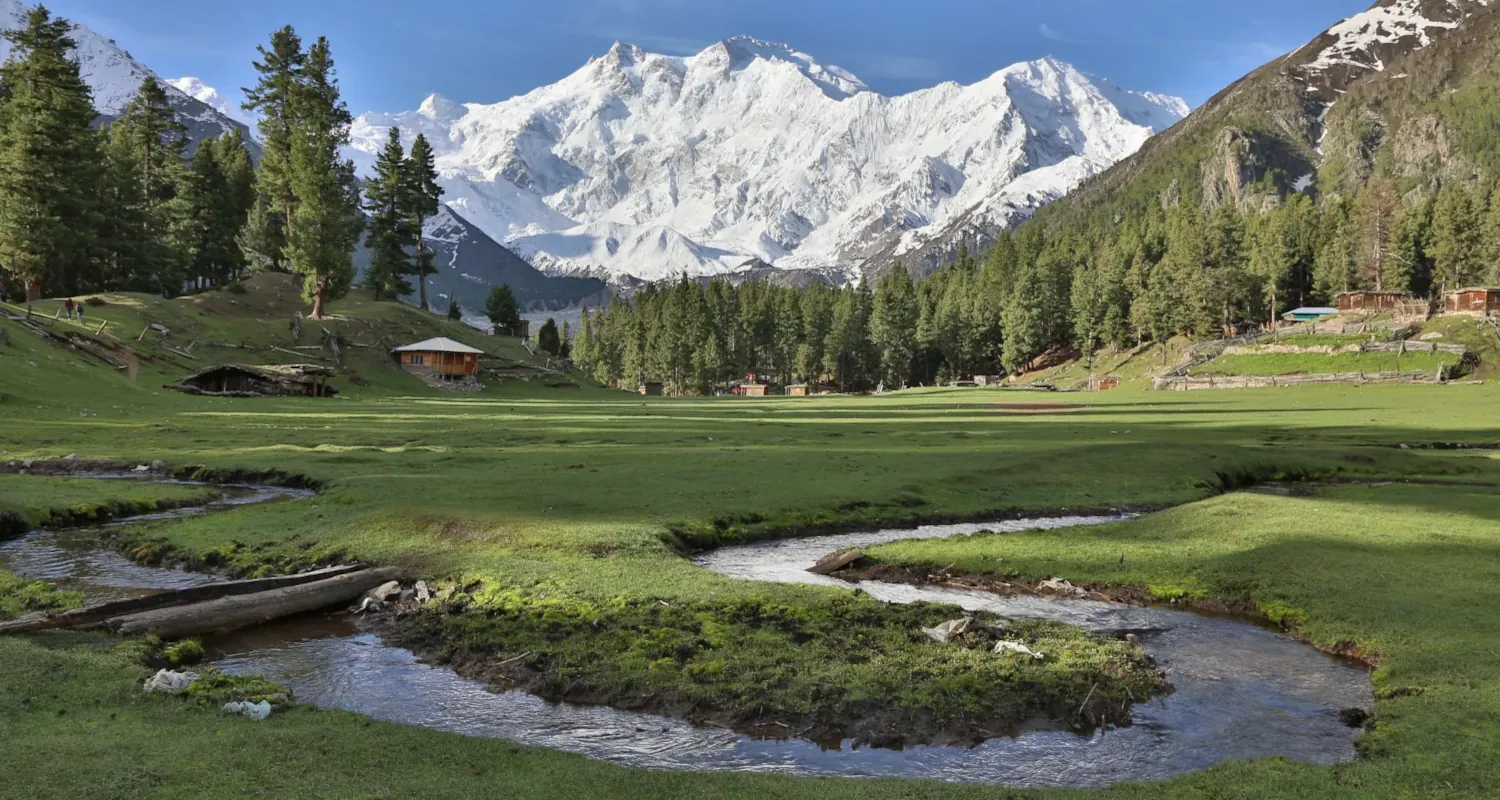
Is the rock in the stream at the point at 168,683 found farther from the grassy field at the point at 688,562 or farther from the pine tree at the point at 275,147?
the pine tree at the point at 275,147

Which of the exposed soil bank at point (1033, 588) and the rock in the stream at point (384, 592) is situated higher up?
the rock in the stream at point (384, 592)

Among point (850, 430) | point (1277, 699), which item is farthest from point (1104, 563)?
point (850, 430)

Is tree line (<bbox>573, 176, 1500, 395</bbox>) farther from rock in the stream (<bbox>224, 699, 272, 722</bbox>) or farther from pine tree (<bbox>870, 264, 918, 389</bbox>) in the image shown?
rock in the stream (<bbox>224, 699, 272, 722</bbox>)

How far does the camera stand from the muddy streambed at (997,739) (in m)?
11.0

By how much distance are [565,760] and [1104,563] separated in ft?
52.4

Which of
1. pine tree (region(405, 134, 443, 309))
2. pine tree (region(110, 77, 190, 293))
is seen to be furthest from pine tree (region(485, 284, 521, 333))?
pine tree (region(110, 77, 190, 293))

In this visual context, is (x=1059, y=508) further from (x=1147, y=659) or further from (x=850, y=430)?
(x=850, y=430)

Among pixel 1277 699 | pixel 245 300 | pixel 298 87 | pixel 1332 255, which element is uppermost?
pixel 298 87

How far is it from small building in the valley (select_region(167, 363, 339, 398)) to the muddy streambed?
59616mm

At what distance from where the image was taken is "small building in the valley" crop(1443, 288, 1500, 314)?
354 feet

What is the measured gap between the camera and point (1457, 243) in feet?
430

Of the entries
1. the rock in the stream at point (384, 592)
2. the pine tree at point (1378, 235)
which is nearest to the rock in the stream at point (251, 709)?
the rock in the stream at point (384, 592)

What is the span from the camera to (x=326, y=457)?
36938 mm

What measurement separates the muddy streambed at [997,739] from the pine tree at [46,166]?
75.0 metres
